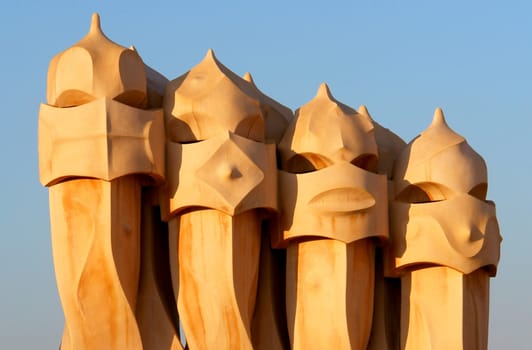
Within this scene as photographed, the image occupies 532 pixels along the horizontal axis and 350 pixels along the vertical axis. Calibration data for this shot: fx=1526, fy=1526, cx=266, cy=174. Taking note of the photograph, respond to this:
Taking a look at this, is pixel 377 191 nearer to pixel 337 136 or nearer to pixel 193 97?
pixel 337 136

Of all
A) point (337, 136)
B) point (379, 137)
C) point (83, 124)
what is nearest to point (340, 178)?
point (337, 136)

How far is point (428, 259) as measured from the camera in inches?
999

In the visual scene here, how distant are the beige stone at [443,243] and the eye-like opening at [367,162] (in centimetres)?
52

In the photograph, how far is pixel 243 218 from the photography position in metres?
24.3

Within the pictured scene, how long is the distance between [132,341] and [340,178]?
14.1ft

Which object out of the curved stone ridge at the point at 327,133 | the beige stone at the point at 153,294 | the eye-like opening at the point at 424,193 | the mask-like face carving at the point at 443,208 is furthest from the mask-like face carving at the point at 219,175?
the eye-like opening at the point at 424,193

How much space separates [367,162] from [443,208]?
1528 mm

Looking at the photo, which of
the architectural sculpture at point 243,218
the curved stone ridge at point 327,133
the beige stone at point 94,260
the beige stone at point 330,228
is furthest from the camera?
the curved stone ridge at point 327,133

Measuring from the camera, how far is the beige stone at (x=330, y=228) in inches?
974

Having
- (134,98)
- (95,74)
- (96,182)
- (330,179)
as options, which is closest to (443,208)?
(330,179)

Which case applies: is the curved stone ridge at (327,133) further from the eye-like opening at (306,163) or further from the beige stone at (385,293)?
the beige stone at (385,293)

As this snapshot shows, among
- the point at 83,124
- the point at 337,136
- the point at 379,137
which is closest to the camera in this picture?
the point at 83,124

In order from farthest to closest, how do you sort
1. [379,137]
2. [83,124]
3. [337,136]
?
[379,137]
[337,136]
[83,124]

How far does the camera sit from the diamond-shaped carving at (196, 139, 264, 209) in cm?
2388
